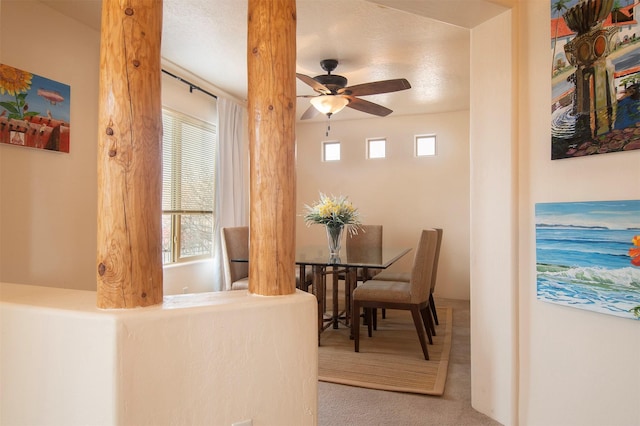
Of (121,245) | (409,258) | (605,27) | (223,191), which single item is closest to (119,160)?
(121,245)

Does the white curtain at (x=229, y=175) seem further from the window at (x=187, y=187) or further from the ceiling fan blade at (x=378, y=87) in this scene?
the ceiling fan blade at (x=378, y=87)

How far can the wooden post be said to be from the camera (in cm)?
139

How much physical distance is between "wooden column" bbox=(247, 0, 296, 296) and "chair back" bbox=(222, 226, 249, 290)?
7.30 feet

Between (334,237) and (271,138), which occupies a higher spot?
(271,138)

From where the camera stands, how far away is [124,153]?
1.17 m

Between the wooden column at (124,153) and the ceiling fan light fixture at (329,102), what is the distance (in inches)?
87.0

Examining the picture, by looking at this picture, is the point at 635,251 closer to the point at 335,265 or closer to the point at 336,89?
the point at 335,265

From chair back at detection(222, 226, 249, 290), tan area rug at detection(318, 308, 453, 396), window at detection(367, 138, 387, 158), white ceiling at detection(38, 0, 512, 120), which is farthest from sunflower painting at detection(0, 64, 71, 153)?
window at detection(367, 138, 387, 158)

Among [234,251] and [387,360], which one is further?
[234,251]

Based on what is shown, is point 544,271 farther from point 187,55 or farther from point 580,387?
point 187,55

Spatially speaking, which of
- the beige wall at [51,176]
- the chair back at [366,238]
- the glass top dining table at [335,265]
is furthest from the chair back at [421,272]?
the beige wall at [51,176]

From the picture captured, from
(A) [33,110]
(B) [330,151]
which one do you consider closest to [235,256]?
(A) [33,110]

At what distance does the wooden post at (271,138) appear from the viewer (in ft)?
4.55

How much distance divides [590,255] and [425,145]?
4.05 meters
